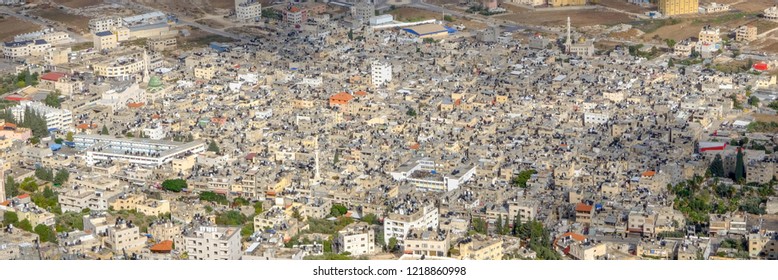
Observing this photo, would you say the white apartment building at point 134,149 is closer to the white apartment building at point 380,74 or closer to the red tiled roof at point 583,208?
the white apartment building at point 380,74

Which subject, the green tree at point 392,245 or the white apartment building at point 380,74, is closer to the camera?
the green tree at point 392,245

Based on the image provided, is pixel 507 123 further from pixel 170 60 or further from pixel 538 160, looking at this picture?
pixel 170 60

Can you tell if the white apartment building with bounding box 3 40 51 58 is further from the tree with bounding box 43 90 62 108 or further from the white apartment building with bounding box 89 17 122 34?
the tree with bounding box 43 90 62 108

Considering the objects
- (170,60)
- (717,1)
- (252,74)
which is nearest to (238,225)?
(252,74)

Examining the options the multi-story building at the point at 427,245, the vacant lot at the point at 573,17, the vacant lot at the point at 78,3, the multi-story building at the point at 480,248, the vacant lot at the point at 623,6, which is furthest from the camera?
the vacant lot at the point at 78,3

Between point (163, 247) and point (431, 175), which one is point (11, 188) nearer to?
point (163, 247)

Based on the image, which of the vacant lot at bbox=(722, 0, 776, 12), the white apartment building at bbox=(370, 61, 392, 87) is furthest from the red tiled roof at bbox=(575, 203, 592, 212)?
the vacant lot at bbox=(722, 0, 776, 12)

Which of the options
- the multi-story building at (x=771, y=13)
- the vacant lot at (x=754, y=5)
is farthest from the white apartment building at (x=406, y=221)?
the vacant lot at (x=754, y=5)
